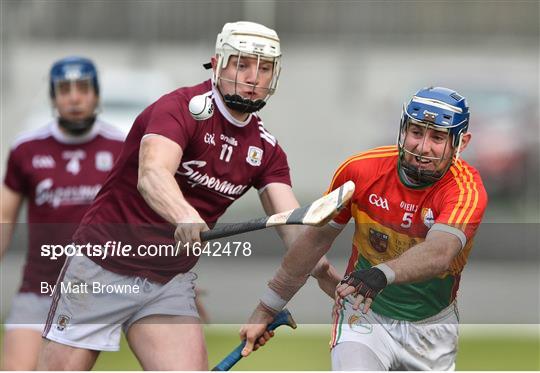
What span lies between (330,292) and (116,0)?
34.4 feet

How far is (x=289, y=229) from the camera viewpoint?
4.93m

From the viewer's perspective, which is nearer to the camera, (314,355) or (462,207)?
(462,207)

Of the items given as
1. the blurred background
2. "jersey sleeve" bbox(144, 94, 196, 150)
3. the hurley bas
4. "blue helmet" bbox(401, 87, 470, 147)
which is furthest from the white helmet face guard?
the blurred background

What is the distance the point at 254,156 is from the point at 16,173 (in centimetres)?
178

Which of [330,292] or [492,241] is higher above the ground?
[330,292]

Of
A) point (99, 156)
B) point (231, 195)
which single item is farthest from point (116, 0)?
point (231, 195)

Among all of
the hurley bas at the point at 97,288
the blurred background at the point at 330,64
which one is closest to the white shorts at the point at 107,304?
the hurley bas at the point at 97,288

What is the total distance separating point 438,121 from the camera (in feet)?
14.8

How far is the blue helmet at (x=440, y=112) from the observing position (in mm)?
4520

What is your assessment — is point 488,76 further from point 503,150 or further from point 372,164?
point 372,164

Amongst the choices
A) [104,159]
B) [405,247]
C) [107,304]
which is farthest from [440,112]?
[104,159]

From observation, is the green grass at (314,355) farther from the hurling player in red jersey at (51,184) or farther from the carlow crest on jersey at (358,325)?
the carlow crest on jersey at (358,325)

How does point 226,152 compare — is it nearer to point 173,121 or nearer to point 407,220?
point 173,121

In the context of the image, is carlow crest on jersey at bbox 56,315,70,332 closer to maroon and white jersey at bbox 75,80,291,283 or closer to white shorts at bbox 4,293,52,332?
maroon and white jersey at bbox 75,80,291,283
